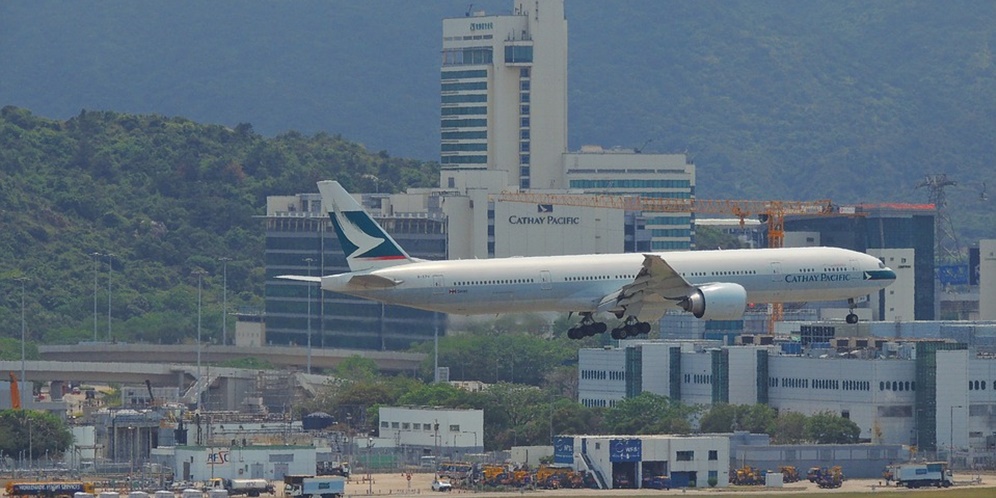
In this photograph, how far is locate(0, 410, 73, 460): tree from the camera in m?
173

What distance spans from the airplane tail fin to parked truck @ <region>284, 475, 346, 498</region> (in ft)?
61.3

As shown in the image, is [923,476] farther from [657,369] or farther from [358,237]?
[657,369]

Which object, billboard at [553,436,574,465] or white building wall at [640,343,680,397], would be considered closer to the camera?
billboard at [553,436,574,465]

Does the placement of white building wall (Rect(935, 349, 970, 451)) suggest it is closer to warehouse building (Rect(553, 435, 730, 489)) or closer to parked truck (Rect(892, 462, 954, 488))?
parked truck (Rect(892, 462, 954, 488))

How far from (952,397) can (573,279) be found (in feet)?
195

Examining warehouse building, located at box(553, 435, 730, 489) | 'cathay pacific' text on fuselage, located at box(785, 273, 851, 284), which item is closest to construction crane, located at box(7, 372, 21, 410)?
warehouse building, located at box(553, 435, 730, 489)

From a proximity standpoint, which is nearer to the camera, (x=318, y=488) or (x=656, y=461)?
(x=318, y=488)

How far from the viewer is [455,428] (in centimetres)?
18012

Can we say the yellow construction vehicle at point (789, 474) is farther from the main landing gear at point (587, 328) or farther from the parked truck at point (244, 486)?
the parked truck at point (244, 486)

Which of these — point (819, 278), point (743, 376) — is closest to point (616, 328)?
point (819, 278)

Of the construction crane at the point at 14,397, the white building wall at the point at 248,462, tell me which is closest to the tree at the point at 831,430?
the white building wall at the point at 248,462

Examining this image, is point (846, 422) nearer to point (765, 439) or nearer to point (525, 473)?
point (765, 439)

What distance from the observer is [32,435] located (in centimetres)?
17300

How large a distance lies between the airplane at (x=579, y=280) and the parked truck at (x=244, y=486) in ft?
78.1
